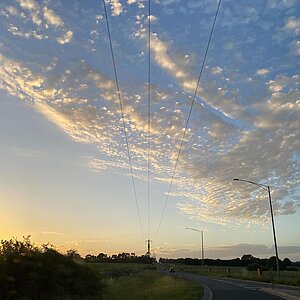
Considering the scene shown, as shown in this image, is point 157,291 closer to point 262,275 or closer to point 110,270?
point 262,275

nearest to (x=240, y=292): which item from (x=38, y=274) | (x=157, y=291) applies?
(x=157, y=291)

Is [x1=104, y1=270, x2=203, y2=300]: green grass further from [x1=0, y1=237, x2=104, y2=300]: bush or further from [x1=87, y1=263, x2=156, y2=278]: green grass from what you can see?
[x1=0, y1=237, x2=104, y2=300]: bush

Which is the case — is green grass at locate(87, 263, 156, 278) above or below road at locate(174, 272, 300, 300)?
above

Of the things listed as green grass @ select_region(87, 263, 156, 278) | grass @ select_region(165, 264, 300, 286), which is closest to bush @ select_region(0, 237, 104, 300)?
green grass @ select_region(87, 263, 156, 278)

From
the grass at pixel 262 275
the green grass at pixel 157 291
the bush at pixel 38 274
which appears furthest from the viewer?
the grass at pixel 262 275

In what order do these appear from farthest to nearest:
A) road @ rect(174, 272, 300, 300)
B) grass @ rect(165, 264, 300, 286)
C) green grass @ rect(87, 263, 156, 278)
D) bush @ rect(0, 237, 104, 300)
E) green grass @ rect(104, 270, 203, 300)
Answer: grass @ rect(165, 264, 300, 286) < road @ rect(174, 272, 300, 300) < green grass @ rect(104, 270, 203, 300) < green grass @ rect(87, 263, 156, 278) < bush @ rect(0, 237, 104, 300)

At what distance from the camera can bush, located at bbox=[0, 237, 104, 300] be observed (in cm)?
1892

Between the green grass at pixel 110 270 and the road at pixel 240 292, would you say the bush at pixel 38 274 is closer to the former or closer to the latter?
the green grass at pixel 110 270

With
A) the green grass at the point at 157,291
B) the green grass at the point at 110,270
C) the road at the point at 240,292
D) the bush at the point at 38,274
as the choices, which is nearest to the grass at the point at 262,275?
the road at the point at 240,292

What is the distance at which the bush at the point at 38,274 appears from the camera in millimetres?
18922

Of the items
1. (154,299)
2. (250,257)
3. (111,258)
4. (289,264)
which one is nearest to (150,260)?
(111,258)

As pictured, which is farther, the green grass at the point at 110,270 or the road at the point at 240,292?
the road at the point at 240,292

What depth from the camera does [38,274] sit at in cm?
1977

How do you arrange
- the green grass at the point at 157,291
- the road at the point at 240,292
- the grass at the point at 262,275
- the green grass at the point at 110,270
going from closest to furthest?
the green grass at the point at 110,270 < the green grass at the point at 157,291 < the road at the point at 240,292 < the grass at the point at 262,275
